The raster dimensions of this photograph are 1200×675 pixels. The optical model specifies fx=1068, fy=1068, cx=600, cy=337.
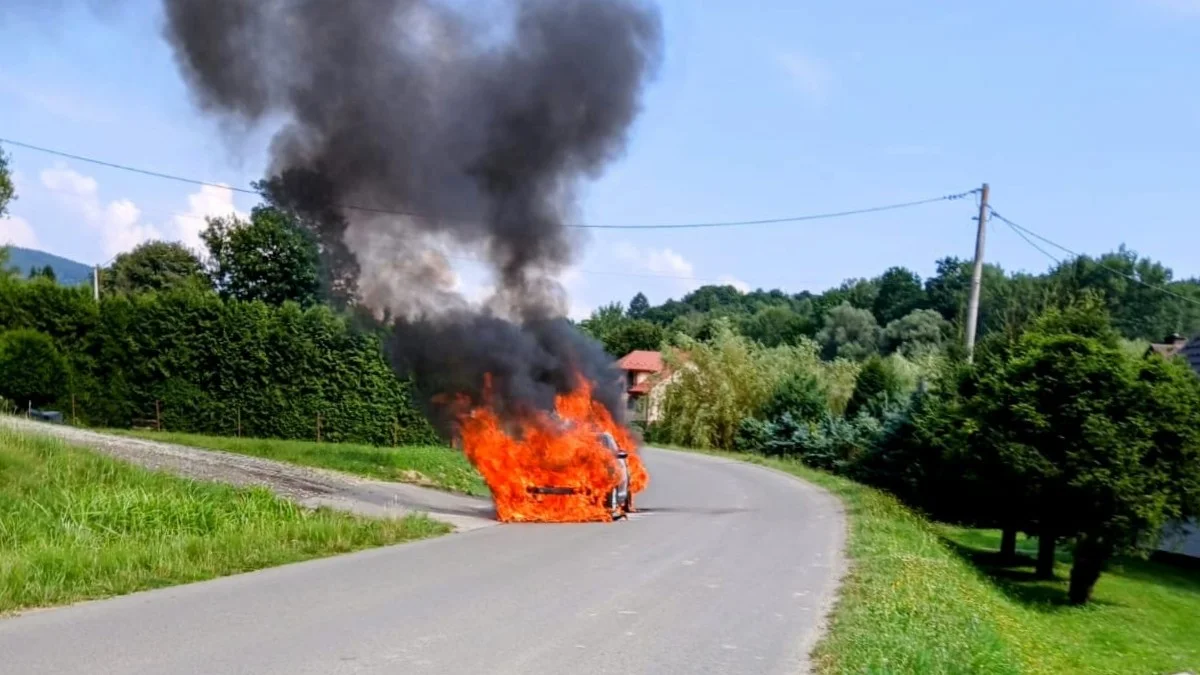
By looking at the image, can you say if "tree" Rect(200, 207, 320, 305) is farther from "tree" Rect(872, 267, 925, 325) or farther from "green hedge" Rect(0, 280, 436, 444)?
"tree" Rect(872, 267, 925, 325)

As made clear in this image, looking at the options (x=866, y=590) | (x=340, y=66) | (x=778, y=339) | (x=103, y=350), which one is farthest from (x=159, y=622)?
(x=778, y=339)

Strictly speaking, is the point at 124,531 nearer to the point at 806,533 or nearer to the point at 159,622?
the point at 159,622

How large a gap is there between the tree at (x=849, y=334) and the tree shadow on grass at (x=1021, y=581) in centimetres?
5839

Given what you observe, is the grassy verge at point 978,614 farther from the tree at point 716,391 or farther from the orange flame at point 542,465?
the tree at point 716,391

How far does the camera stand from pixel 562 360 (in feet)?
58.2

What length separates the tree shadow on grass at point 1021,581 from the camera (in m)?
16.5

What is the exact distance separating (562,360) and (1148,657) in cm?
→ 940

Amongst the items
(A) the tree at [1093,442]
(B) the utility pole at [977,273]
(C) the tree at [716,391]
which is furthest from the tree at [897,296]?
(A) the tree at [1093,442]

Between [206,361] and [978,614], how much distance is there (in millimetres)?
23454

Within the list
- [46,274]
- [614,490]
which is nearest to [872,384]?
[614,490]

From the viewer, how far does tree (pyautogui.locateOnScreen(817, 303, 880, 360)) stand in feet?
258

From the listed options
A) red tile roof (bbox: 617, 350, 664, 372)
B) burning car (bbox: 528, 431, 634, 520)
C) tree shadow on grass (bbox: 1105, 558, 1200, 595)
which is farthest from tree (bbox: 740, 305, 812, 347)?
burning car (bbox: 528, 431, 634, 520)

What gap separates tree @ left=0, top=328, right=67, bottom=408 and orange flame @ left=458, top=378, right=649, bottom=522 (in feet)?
50.8

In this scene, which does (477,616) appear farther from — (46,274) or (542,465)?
(46,274)
